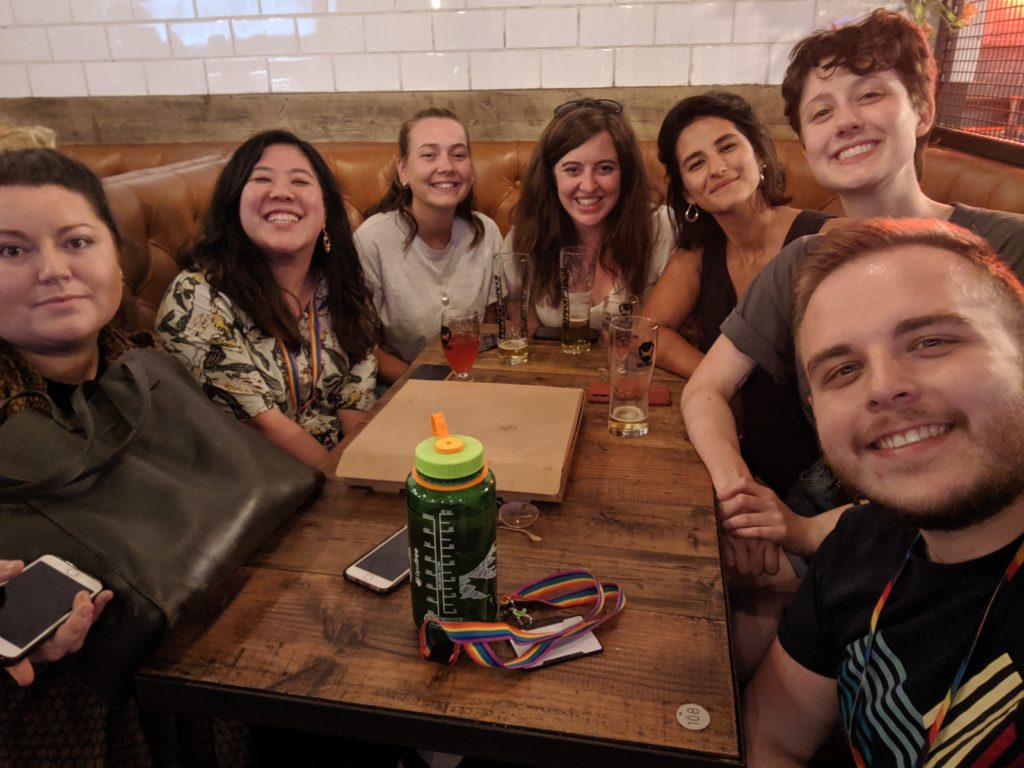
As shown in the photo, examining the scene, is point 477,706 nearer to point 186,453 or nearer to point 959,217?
point 186,453

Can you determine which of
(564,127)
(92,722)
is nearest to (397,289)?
(564,127)

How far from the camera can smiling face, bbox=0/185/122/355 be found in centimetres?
112

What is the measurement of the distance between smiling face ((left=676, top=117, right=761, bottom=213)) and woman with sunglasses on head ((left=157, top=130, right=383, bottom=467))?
939 mm

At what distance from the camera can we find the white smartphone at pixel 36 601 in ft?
2.33

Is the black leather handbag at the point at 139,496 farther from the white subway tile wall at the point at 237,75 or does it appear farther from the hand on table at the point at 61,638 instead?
the white subway tile wall at the point at 237,75

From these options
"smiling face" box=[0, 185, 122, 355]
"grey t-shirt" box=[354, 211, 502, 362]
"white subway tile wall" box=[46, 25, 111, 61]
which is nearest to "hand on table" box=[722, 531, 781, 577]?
"smiling face" box=[0, 185, 122, 355]

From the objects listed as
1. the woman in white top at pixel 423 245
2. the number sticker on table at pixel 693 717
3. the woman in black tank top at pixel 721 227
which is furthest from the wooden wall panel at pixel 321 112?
the number sticker on table at pixel 693 717

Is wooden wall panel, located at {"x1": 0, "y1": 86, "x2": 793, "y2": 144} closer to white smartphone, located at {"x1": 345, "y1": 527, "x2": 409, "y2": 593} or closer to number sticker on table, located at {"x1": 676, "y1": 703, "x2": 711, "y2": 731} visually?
white smartphone, located at {"x1": 345, "y1": 527, "x2": 409, "y2": 593}

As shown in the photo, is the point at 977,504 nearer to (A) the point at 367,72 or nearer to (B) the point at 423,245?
(B) the point at 423,245

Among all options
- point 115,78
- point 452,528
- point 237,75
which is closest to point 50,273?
point 452,528

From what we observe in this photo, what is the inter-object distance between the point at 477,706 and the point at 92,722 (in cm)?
56

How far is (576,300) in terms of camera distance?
1.68 metres

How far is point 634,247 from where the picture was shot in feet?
7.16

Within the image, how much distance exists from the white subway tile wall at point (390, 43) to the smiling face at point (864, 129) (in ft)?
6.00
